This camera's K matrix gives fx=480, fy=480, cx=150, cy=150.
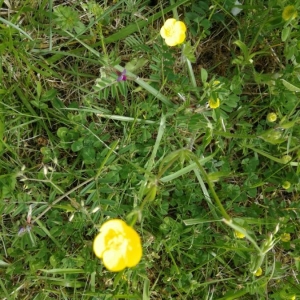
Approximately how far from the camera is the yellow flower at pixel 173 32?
1698 millimetres

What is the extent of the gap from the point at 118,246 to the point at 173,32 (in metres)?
0.81

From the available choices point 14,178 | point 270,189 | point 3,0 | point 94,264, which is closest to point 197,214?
point 270,189

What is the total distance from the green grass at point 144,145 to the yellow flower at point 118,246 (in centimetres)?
36

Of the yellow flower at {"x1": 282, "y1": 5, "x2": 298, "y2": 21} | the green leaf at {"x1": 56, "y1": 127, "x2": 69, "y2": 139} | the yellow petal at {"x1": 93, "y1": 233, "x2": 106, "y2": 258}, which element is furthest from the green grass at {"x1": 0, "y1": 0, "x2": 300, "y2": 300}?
the yellow petal at {"x1": 93, "y1": 233, "x2": 106, "y2": 258}

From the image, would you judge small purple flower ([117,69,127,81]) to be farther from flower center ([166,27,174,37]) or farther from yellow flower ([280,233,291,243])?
yellow flower ([280,233,291,243])

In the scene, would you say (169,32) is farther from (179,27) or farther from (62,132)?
(62,132)

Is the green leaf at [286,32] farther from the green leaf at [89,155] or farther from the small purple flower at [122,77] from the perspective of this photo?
the green leaf at [89,155]

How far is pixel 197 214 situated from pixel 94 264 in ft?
1.47

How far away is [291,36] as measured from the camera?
1802mm

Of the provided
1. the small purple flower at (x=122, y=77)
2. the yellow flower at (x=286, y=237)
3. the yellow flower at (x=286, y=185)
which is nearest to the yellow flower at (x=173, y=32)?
the small purple flower at (x=122, y=77)

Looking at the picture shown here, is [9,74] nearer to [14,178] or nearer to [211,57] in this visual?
[14,178]

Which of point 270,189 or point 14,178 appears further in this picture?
point 270,189

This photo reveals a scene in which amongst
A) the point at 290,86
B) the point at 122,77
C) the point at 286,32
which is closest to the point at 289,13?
the point at 286,32

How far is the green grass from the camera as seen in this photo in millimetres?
1778
